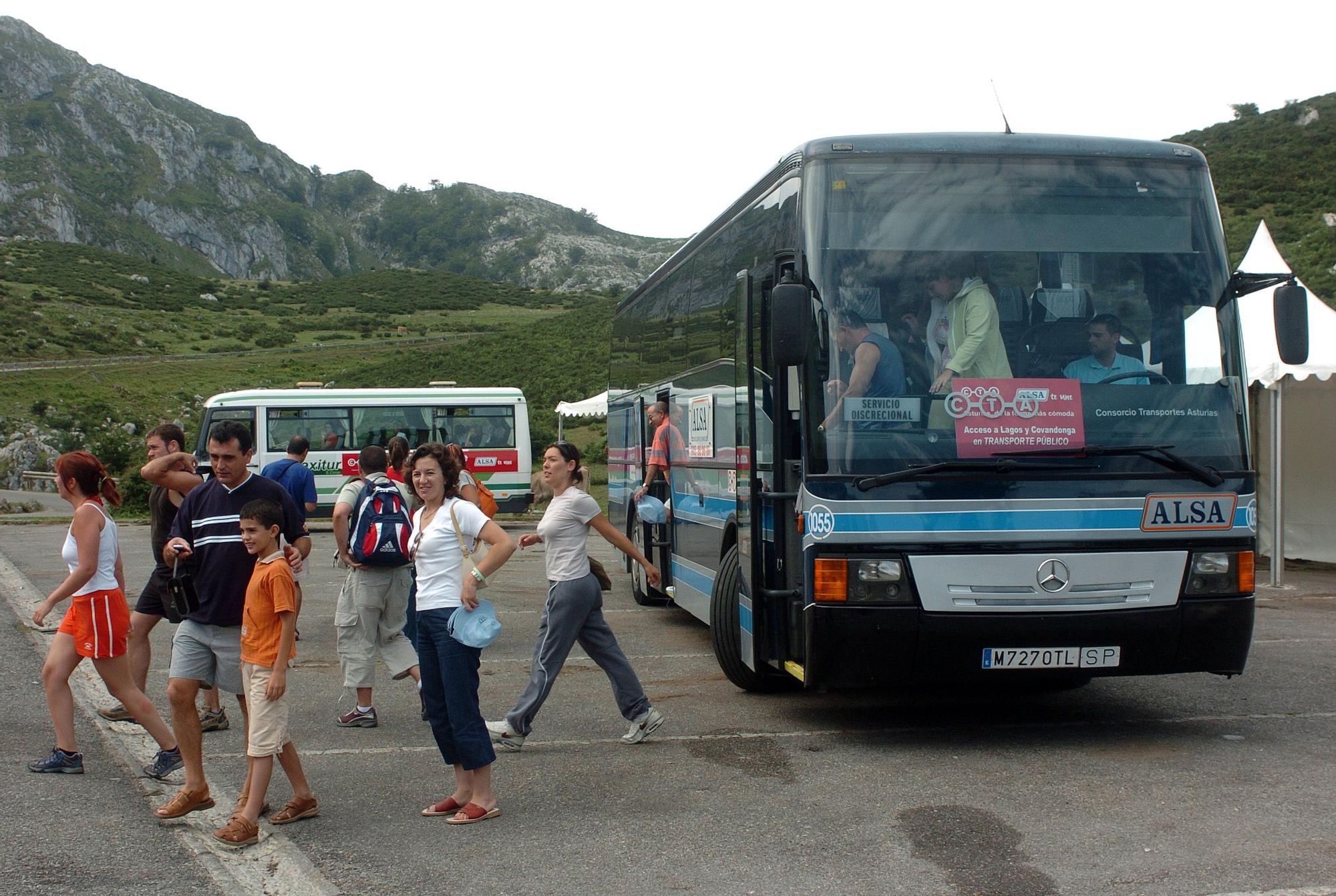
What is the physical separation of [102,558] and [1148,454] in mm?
5406

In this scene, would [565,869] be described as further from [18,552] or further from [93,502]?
[18,552]

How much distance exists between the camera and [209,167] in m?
197

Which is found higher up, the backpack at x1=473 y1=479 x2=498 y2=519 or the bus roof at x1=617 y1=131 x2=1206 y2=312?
the bus roof at x1=617 y1=131 x2=1206 y2=312

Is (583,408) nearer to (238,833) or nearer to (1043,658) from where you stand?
(1043,658)

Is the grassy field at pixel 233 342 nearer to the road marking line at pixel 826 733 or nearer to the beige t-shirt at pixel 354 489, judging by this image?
the beige t-shirt at pixel 354 489

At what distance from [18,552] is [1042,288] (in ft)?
57.3

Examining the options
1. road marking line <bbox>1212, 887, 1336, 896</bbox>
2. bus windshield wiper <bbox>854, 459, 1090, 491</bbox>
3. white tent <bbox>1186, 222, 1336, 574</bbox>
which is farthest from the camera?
white tent <bbox>1186, 222, 1336, 574</bbox>

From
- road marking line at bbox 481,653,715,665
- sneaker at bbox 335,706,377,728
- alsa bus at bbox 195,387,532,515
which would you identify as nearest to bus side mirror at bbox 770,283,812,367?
sneaker at bbox 335,706,377,728

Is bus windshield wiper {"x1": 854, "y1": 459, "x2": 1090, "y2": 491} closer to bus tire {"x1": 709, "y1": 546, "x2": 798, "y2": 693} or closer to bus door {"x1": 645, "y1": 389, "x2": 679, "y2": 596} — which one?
bus tire {"x1": 709, "y1": 546, "x2": 798, "y2": 693}

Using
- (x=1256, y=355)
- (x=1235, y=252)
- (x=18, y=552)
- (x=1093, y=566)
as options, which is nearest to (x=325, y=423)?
(x=18, y=552)

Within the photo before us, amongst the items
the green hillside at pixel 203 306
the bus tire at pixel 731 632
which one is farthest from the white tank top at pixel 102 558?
the green hillside at pixel 203 306

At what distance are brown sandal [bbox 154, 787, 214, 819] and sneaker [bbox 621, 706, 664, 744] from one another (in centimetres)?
230

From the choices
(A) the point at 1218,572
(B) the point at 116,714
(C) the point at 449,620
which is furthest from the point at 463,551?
(A) the point at 1218,572

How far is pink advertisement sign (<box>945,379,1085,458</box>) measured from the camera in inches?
258
